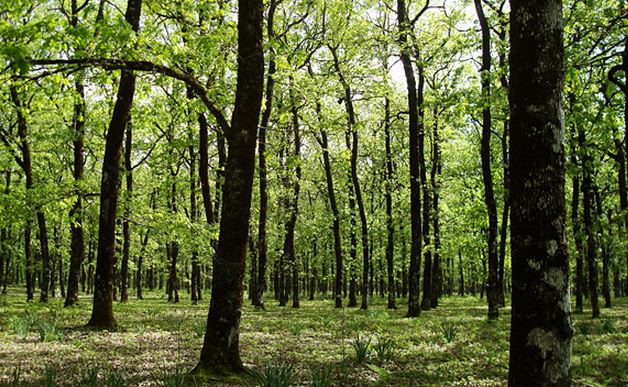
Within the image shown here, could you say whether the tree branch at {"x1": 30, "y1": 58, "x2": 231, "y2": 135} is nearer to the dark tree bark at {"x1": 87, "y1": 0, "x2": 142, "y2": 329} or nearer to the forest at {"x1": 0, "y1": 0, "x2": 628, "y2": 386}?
the forest at {"x1": 0, "y1": 0, "x2": 628, "y2": 386}

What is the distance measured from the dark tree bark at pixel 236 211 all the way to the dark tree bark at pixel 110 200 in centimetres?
667

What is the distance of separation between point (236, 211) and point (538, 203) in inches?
207

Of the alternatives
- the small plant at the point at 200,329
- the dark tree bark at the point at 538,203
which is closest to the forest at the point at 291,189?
the dark tree bark at the point at 538,203

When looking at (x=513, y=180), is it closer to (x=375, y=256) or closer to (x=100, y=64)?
(x=100, y=64)

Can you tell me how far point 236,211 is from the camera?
26.3 ft

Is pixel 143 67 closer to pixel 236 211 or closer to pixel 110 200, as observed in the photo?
pixel 236 211

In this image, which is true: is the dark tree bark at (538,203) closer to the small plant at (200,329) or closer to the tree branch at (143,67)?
the tree branch at (143,67)

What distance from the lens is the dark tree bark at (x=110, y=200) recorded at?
44.3 feet

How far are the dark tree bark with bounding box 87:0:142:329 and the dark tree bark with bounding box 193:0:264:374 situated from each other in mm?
6669

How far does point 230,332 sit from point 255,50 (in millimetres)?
5079

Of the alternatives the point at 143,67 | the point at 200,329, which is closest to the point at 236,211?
the point at 143,67

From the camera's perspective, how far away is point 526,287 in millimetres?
3961

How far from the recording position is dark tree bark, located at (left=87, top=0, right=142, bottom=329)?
531 inches

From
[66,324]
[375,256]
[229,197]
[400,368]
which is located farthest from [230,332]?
[375,256]
